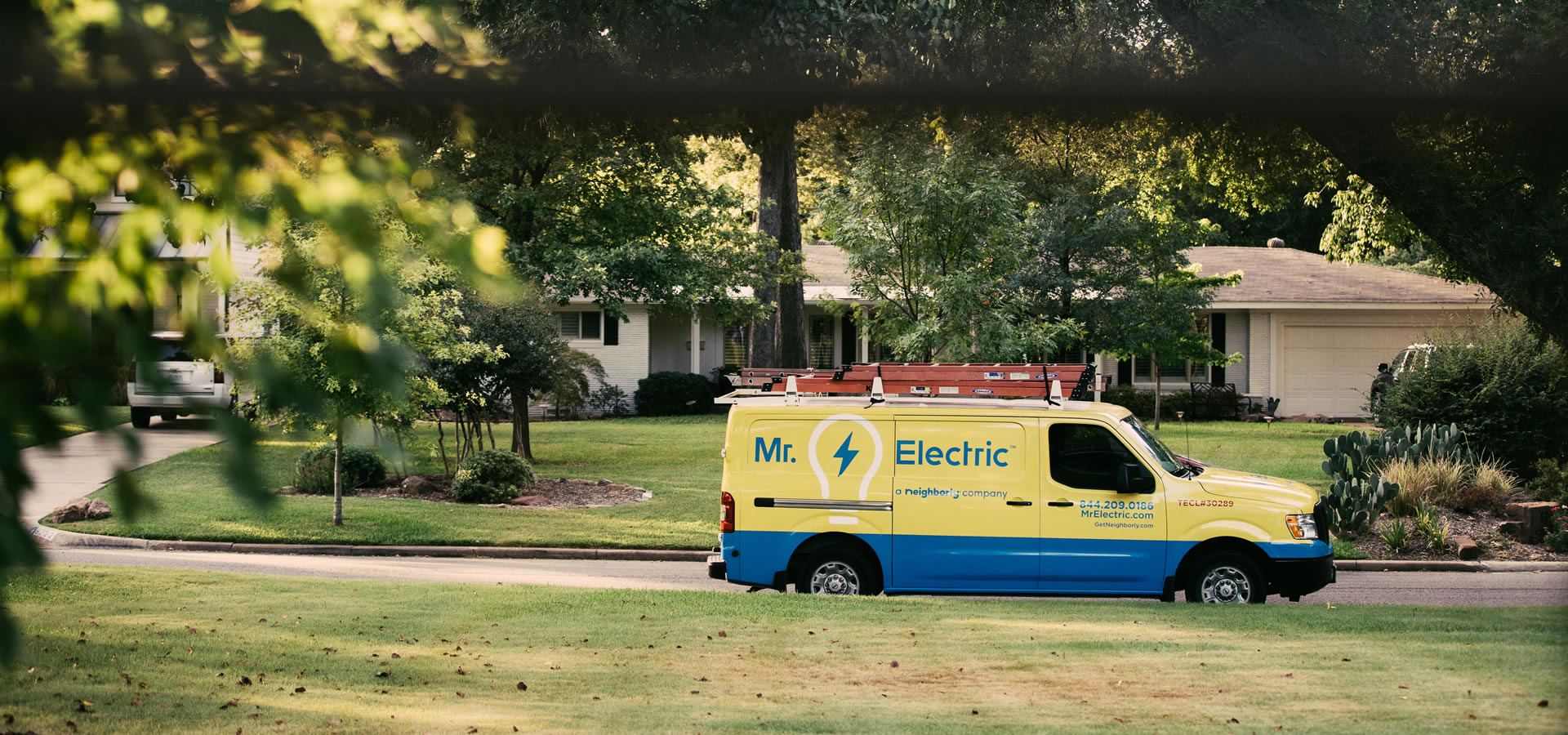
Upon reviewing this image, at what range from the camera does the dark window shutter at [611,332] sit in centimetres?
3453

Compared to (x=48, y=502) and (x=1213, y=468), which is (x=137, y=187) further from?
(x=48, y=502)

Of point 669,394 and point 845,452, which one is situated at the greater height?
point 669,394

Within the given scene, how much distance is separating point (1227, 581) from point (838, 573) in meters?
3.22

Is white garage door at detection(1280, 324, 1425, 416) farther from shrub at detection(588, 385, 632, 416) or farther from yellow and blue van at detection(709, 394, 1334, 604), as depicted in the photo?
yellow and blue van at detection(709, 394, 1334, 604)

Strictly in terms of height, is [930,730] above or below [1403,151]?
below

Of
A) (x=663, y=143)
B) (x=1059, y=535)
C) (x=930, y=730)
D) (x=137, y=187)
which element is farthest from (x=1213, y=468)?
(x=663, y=143)

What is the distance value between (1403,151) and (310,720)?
11.3m

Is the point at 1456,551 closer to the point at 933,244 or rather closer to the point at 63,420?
the point at 933,244

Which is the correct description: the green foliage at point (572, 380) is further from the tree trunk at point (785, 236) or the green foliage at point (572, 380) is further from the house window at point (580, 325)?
the tree trunk at point (785, 236)

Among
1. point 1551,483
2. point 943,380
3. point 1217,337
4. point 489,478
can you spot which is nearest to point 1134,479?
point 943,380

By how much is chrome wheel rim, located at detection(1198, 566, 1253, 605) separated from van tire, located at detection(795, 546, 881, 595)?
2.71m

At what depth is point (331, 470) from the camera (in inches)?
755

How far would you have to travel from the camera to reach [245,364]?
2576mm

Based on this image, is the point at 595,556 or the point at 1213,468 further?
the point at 595,556
